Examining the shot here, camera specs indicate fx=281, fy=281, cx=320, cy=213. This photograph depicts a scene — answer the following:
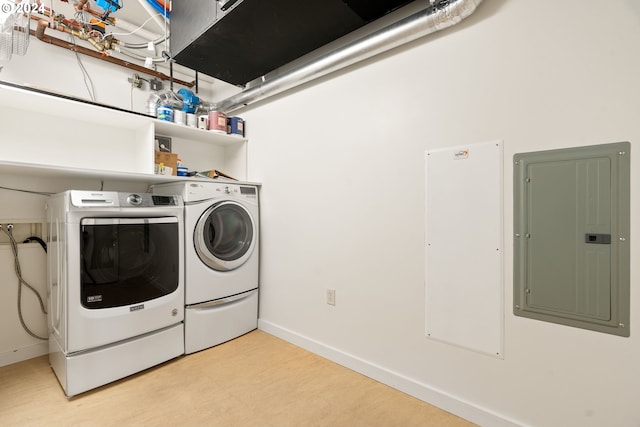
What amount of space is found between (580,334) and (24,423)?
263 centimetres

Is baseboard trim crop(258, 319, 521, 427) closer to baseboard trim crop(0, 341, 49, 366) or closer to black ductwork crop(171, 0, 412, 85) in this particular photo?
baseboard trim crop(0, 341, 49, 366)

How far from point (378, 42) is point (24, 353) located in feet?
10.5

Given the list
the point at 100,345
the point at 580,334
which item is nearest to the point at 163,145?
the point at 100,345

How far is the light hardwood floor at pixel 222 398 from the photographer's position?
1.44 metres

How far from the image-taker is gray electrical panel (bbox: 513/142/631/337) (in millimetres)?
1106

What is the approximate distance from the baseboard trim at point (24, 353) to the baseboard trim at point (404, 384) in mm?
1739

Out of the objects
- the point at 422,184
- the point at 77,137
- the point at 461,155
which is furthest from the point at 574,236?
the point at 77,137

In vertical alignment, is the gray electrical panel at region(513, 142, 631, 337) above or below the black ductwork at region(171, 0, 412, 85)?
below

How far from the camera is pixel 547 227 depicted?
1257mm

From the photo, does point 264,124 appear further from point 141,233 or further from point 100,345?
point 100,345

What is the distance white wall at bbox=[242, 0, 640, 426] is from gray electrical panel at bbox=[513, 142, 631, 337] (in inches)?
1.6

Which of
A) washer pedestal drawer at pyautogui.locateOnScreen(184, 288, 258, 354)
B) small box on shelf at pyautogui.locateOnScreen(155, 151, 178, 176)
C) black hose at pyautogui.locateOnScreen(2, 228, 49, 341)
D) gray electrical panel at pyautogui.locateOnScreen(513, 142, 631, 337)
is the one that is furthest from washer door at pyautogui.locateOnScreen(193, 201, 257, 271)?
gray electrical panel at pyautogui.locateOnScreen(513, 142, 631, 337)

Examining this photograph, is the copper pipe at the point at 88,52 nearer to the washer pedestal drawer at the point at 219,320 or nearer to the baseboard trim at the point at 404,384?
the washer pedestal drawer at the point at 219,320

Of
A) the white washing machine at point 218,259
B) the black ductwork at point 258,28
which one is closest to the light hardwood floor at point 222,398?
the white washing machine at point 218,259
